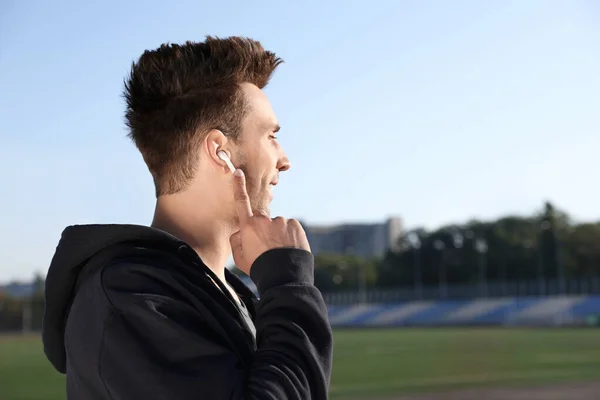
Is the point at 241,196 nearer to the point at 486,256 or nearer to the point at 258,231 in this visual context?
the point at 258,231

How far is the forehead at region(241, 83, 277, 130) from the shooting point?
208 centimetres

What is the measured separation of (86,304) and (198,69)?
22.6 inches

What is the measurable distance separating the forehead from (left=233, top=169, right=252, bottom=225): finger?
0.13 metres

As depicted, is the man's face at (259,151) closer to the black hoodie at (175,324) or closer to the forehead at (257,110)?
the forehead at (257,110)

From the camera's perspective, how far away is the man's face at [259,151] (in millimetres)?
2068

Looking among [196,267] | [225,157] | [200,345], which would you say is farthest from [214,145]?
[200,345]

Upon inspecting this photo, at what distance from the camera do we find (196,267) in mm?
1969

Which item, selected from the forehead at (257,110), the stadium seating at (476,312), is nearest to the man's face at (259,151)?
the forehead at (257,110)

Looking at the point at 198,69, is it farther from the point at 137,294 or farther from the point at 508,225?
the point at 508,225

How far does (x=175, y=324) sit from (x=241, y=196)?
39 centimetres

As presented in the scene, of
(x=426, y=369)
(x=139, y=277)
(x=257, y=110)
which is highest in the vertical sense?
(x=257, y=110)

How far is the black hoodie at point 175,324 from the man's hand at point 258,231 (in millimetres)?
31

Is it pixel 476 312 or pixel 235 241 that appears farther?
pixel 476 312

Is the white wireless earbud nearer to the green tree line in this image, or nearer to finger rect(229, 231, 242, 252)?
finger rect(229, 231, 242, 252)
